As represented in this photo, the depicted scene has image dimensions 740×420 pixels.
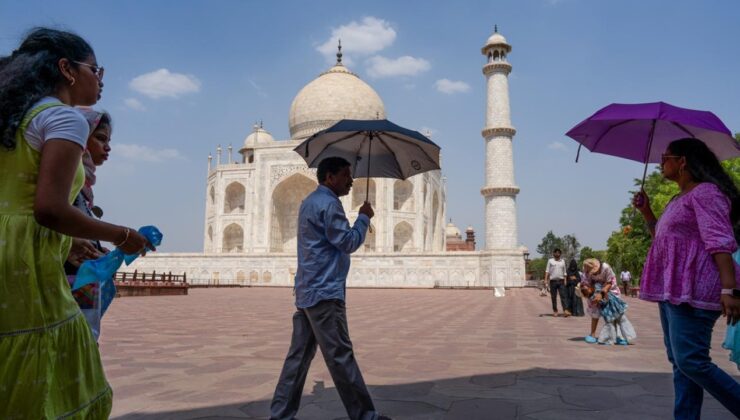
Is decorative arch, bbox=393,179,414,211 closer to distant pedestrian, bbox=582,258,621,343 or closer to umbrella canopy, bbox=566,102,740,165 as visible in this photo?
distant pedestrian, bbox=582,258,621,343

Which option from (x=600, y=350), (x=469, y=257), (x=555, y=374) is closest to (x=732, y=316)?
(x=555, y=374)

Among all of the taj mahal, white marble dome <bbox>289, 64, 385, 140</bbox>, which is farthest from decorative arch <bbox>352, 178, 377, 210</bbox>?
white marble dome <bbox>289, 64, 385, 140</bbox>

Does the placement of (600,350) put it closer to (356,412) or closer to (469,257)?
(356,412)

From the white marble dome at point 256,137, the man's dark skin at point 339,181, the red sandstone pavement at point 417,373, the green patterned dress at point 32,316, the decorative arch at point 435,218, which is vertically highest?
the white marble dome at point 256,137

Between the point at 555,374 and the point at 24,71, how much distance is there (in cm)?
389

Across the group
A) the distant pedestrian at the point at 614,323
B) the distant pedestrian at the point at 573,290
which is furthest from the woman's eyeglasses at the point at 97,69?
the distant pedestrian at the point at 573,290

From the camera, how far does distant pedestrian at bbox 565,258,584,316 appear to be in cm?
971

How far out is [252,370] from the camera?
4188mm

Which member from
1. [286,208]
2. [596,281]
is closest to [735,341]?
[596,281]

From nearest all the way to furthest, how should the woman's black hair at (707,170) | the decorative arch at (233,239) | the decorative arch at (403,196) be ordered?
1. the woman's black hair at (707,170)
2. the decorative arch at (403,196)
3. the decorative arch at (233,239)

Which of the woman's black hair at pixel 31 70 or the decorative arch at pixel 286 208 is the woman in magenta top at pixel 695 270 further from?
the decorative arch at pixel 286 208

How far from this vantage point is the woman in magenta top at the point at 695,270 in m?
2.33

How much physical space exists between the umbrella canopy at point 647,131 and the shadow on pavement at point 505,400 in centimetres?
151

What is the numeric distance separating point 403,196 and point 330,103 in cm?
764
